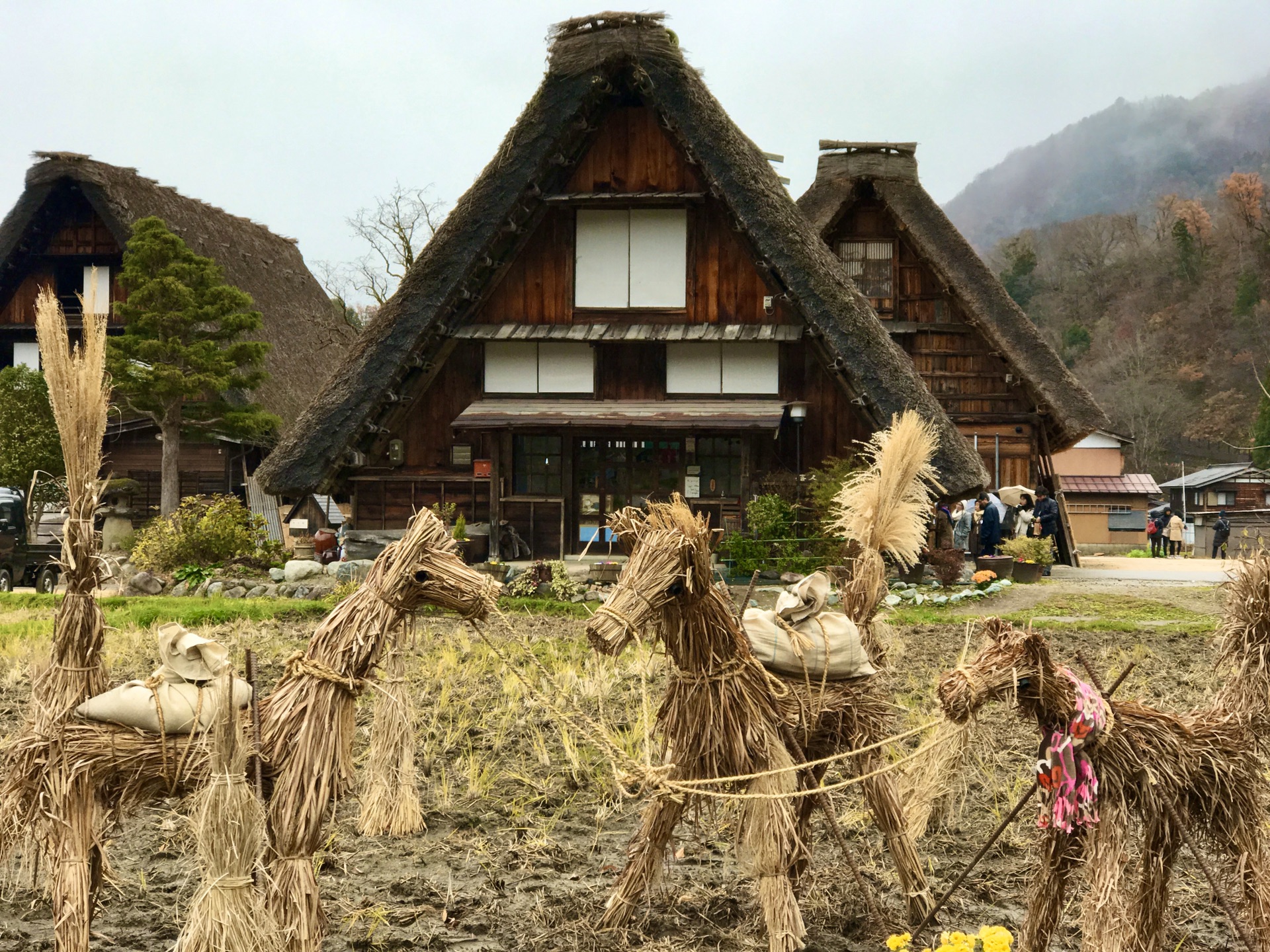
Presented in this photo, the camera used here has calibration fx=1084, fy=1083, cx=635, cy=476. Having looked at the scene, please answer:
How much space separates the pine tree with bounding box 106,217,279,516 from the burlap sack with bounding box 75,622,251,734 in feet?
49.9

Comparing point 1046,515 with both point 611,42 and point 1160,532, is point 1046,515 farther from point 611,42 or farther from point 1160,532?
point 1160,532

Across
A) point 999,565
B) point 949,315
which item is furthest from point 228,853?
point 949,315

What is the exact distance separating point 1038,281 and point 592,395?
43.9 meters

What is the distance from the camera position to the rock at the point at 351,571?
46.7 feet

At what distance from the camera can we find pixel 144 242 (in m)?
18.3

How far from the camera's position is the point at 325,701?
11.5 ft

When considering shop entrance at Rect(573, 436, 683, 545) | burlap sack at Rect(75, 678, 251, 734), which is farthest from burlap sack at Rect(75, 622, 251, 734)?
shop entrance at Rect(573, 436, 683, 545)

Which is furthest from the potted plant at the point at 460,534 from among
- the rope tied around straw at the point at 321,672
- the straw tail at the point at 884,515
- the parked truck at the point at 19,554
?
the parked truck at the point at 19,554

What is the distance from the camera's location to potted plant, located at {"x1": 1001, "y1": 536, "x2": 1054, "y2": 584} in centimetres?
1461

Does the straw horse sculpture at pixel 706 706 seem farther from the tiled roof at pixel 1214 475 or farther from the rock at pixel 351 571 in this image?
the tiled roof at pixel 1214 475

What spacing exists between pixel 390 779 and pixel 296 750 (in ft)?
6.04

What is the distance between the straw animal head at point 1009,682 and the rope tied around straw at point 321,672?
1.89m

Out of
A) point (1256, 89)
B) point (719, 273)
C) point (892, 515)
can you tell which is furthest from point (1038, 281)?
point (1256, 89)

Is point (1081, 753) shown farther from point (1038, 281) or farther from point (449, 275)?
point (1038, 281)
